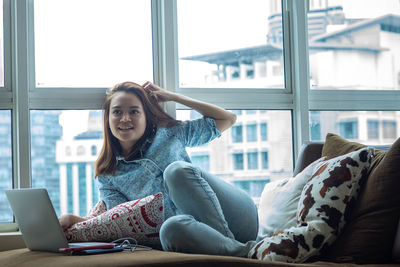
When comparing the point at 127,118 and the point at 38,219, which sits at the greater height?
the point at 127,118

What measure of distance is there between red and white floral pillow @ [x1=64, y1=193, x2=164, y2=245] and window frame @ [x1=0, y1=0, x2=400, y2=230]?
2.54 ft

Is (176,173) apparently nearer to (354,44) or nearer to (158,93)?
(158,93)

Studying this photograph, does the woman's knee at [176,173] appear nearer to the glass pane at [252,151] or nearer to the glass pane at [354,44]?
the glass pane at [252,151]

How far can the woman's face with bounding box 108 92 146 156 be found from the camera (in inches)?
105

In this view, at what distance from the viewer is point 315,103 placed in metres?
3.08

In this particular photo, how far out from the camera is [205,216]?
183 centimetres

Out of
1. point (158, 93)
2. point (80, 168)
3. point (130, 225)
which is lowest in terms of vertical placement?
point (130, 225)

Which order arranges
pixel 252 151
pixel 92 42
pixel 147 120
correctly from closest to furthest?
pixel 147 120 → pixel 92 42 → pixel 252 151

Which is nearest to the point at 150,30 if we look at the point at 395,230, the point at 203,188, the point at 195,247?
the point at 203,188

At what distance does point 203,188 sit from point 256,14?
1.53m

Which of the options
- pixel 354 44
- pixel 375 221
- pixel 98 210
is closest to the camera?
pixel 375 221

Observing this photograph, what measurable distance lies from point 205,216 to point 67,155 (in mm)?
1207

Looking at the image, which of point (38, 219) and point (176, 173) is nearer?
point (38, 219)

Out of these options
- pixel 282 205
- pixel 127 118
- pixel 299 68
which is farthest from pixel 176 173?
pixel 299 68
